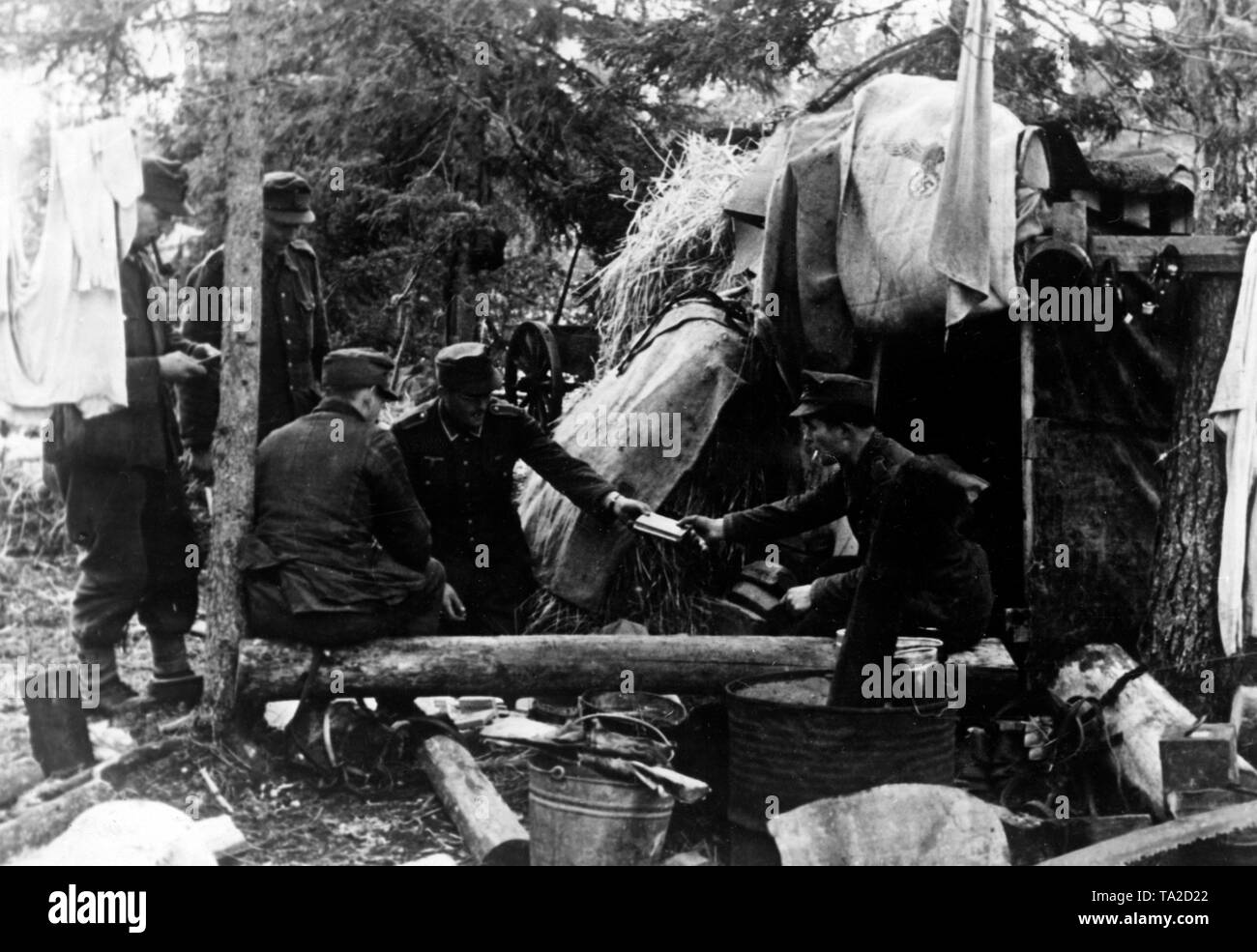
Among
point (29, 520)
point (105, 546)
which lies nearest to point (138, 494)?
point (105, 546)

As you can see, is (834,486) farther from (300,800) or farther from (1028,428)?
(300,800)

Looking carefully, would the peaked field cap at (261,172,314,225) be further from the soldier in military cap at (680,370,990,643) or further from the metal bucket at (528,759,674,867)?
the metal bucket at (528,759,674,867)

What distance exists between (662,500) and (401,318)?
3.94 metres

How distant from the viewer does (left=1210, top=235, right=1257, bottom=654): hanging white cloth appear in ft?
18.1

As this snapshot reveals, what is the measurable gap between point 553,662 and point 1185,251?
3.55m

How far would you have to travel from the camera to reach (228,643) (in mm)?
5641

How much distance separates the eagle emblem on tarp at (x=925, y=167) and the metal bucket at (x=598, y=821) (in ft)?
9.99

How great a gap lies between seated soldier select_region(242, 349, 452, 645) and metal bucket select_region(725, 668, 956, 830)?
1838mm

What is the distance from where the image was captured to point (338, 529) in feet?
18.7

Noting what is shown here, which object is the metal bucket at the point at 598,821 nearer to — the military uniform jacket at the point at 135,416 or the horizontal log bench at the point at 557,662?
the horizontal log bench at the point at 557,662

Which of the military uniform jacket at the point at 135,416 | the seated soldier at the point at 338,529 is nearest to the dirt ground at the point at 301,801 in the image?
the seated soldier at the point at 338,529

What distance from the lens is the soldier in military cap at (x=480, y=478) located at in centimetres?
667

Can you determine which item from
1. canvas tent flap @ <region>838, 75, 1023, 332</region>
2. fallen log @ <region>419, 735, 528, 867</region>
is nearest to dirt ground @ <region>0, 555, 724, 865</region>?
fallen log @ <region>419, 735, 528, 867</region>

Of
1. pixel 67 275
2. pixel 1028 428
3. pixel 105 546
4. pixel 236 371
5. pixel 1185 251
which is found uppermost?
pixel 1185 251
